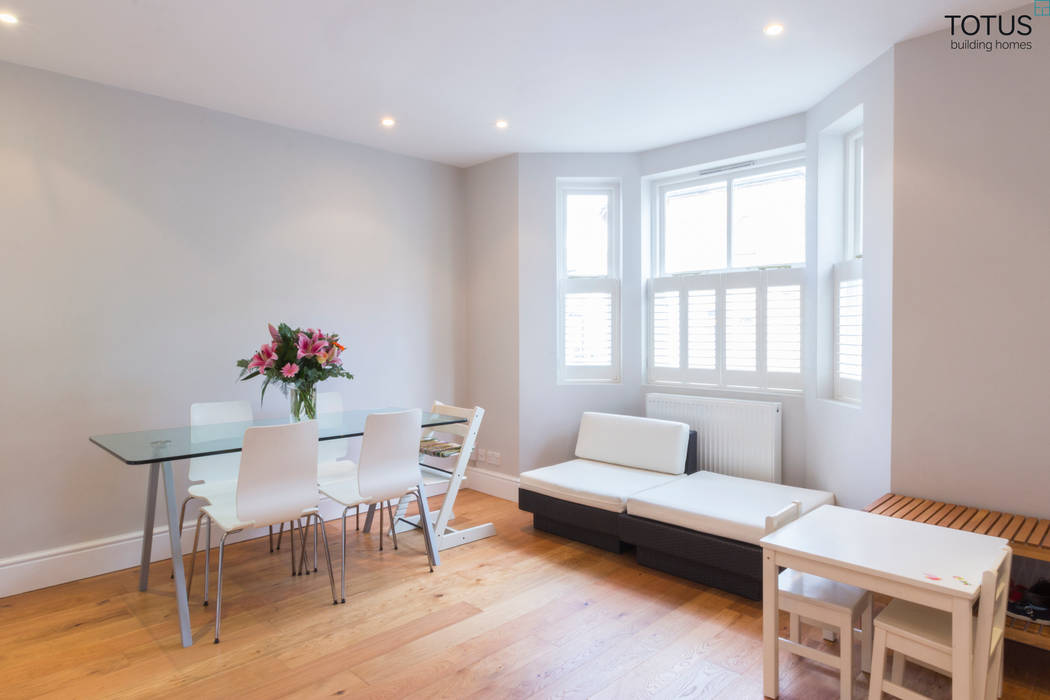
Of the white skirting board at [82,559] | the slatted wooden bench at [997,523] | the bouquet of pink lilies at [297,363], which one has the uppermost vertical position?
the bouquet of pink lilies at [297,363]

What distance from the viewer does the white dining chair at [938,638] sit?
1.71 meters

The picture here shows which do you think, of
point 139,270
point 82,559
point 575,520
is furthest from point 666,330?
point 82,559

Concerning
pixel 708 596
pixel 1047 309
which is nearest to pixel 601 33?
pixel 1047 309

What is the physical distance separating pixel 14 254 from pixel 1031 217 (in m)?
4.96

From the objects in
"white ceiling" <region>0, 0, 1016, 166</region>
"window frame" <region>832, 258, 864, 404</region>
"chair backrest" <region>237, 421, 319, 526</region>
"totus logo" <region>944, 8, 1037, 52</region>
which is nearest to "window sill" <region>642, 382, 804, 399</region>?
"window frame" <region>832, 258, 864, 404</region>

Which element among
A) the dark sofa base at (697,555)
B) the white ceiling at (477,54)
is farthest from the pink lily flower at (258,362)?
the dark sofa base at (697,555)

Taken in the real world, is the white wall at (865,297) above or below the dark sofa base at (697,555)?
above

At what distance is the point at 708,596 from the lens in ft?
9.68

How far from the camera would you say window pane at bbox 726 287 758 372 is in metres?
3.97

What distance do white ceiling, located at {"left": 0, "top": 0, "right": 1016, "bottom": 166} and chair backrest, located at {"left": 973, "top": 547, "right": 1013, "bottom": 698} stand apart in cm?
228

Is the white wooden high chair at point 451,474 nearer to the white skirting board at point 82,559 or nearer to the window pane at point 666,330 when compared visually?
the white skirting board at point 82,559

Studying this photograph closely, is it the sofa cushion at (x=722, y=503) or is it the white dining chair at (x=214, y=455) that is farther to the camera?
the white dining chair at (x=214, y=455)

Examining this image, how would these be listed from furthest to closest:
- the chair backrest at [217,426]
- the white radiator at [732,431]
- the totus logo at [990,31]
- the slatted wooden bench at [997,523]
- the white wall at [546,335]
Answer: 1. the white wall at [546,335]
2. the white radiator at [732,431]
3. the chair backrest at [217,426]
4. the totus logo at [990,31]
5. the slatted wooden bench at [997,523]

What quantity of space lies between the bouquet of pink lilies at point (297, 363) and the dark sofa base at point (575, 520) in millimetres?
1538
